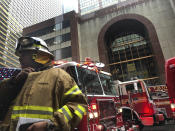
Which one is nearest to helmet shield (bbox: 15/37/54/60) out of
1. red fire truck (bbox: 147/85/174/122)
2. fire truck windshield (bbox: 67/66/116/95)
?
fire truck windshield (bbox: 67/66/116/95)

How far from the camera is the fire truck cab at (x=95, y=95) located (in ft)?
10.3

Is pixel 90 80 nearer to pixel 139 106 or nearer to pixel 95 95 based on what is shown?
pixel 95 95

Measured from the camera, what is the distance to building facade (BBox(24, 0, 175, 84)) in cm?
1512

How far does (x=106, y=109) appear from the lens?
3832 mm

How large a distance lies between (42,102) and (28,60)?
26.7 inches

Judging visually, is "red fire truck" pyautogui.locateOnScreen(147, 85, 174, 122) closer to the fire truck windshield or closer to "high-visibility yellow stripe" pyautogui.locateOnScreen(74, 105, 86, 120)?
the fire truck windshield

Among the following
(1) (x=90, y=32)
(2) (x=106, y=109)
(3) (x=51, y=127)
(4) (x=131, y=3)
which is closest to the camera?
(3) (x=51, y=127)

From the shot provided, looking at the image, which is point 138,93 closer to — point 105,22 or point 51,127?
point 51,127

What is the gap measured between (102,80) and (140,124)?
3.45 meters

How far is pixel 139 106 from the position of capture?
6.26 m

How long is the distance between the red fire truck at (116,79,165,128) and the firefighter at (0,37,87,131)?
196 inches

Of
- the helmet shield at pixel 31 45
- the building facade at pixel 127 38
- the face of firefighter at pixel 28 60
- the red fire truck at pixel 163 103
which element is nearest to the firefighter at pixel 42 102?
the face of firefighter at pixel 28 60

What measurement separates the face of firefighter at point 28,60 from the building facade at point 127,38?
14.7 m

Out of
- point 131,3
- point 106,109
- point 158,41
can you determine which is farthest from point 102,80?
point 131,3
